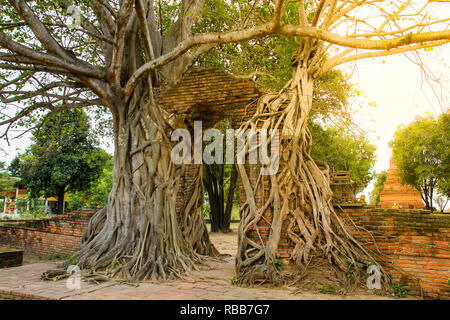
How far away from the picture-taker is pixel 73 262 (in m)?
5.73

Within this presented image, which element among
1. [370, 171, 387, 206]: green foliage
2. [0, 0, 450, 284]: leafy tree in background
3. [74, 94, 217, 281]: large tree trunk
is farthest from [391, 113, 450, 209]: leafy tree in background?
[370, 171, 387, 206]: green foliage

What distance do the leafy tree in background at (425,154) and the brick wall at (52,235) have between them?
16093 millimetres

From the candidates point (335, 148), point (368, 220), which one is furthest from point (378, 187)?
point (368, 220)

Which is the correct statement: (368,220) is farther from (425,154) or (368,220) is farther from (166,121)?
(425,154)

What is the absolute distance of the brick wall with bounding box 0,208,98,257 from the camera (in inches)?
313

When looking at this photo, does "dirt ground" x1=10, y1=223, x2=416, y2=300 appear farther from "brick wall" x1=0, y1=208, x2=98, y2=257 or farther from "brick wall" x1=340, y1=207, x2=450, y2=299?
"brick wall" x1=0, y1=208, x2=98, y2=257

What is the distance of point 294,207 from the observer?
5.52m

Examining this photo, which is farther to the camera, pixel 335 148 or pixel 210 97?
pixel 335 148

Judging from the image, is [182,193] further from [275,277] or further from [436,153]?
[436,153]

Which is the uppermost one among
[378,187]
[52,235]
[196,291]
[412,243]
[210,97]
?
[210,97]

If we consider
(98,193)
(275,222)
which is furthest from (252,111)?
(98,193)

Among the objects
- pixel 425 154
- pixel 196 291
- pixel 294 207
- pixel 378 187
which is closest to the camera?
pixel 196 291

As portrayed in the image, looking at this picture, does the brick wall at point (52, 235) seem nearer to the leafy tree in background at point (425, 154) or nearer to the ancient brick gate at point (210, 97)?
the ancient brick gate at point (210, 97)

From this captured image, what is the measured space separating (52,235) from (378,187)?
118 feet
